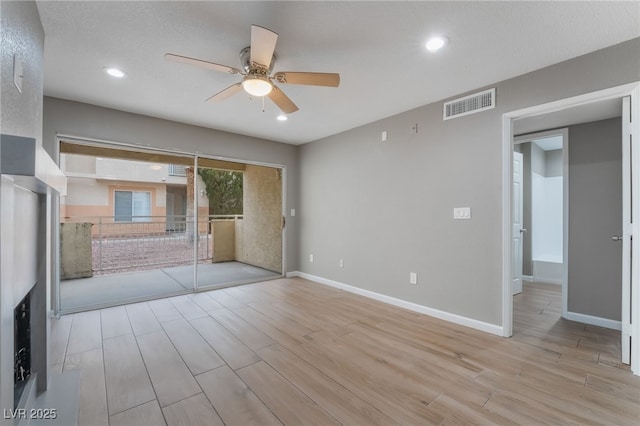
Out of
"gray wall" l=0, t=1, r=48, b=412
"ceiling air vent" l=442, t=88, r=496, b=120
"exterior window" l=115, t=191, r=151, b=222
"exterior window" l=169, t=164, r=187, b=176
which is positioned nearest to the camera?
"gray wall" l=0, t=1, r=48, b=412

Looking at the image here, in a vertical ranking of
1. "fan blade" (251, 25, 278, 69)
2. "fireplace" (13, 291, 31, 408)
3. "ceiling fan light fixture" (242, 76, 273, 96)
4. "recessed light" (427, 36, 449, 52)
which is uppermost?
"recessed light" (427, 36, 449, 52)

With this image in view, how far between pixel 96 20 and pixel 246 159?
2913 mm

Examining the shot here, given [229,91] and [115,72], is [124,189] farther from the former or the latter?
[229,91]

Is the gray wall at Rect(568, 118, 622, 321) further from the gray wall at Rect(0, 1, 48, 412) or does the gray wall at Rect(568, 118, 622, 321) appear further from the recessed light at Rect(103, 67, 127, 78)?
the recessed light at Rect(103, 67, 127, 78)

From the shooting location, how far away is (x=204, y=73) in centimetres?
259

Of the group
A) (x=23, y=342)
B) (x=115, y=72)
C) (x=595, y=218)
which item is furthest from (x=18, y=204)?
(x=595, y=218)

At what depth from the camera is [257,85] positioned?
2.14 metres

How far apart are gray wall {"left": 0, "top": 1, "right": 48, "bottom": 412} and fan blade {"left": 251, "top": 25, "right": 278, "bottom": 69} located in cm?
109

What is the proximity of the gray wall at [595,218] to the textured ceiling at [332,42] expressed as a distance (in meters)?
1.43

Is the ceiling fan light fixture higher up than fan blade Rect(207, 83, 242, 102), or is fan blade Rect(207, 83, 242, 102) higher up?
fan blade Rect(207, 83, 242, 102)

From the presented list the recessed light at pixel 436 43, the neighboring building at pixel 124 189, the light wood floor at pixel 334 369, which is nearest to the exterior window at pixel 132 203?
the neighboring building at pixel 124 189

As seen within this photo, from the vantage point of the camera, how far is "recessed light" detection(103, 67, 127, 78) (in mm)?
2535

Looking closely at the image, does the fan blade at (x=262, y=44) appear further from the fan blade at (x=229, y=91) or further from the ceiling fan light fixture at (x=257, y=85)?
the fan blade at (x=229, y=91)

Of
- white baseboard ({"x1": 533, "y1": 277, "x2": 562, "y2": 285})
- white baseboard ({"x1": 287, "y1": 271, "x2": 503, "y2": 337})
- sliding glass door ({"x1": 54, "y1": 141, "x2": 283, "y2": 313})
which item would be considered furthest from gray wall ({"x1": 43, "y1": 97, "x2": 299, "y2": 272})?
white baseboard ({"x1": 533, "y1": 277, "x2": 562, "y2": 285})
